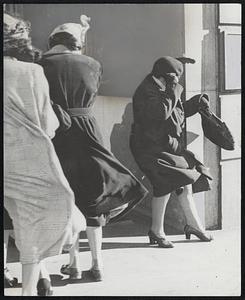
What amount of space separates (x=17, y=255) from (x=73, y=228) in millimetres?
520

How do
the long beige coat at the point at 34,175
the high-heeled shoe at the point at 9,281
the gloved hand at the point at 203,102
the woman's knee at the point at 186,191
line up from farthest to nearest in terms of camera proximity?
the woman's knee at the point at 186,191
the gloved hand at the point at 203,102
the high-heeled shoe at the point at 9,281
the long beige coat at the point at 34,175

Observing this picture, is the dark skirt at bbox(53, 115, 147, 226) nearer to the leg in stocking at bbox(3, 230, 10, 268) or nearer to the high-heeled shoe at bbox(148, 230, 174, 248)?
the high-heeled shoe at bbox(148, 230, 174, 248)

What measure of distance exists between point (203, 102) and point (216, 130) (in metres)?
0.25

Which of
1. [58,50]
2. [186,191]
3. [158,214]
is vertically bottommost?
[158,214]

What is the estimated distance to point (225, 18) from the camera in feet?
18.2

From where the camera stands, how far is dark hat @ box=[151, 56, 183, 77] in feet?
17.8

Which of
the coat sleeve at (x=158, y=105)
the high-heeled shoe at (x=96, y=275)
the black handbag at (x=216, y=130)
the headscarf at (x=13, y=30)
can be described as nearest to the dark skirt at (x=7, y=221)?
the high-heeled shoe at (x=96, y=275)

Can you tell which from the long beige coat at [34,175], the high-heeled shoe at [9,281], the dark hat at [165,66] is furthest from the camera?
the dark hat at [165,66]

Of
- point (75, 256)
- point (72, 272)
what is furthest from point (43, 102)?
point (72, 272)

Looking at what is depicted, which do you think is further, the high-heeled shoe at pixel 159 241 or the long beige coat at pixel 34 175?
the high-heeled shoe at pixel 159 241

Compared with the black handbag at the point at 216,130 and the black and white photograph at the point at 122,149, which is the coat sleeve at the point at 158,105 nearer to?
the black and white photograph at the point at 122,149

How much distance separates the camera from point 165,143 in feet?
18.2

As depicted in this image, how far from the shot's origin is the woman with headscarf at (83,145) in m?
5.21

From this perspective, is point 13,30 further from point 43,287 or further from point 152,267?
point 152,267
